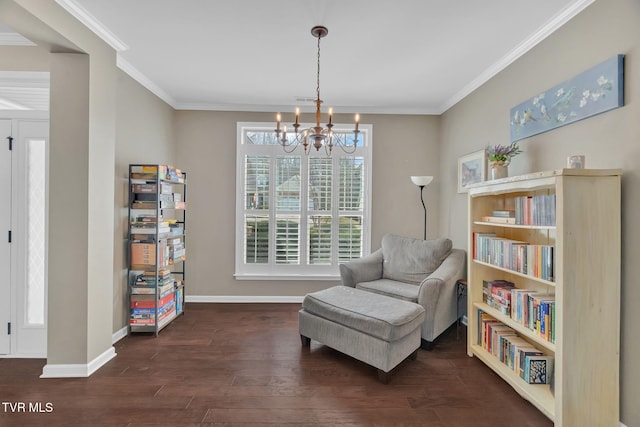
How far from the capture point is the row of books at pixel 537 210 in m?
1.78

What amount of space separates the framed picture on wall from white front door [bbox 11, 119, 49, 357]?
389 centimetres

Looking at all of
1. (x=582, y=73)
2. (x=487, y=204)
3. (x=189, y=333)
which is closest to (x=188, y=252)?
(x=189, y=333)

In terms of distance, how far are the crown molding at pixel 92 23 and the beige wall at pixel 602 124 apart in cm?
349

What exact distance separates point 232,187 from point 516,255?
336 centimetres

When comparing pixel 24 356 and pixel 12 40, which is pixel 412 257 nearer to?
pixel 24 356

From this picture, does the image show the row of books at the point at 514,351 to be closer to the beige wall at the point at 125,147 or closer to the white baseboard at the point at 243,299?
the white baseboard at the point at 243,299

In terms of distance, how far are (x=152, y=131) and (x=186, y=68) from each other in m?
0.92

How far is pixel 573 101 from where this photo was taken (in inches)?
77.5

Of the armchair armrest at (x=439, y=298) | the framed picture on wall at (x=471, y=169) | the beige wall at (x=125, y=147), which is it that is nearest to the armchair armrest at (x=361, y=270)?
the armchair armrest at (x=439, y=298)

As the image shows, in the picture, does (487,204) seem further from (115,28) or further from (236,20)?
(115,28)

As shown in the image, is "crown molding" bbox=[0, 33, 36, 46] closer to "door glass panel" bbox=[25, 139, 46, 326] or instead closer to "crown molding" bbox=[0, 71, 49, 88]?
"crown molding" bbox=[0, 71, 49, 88]

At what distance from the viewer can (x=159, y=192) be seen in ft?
9.65

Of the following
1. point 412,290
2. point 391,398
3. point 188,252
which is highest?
point 188,252

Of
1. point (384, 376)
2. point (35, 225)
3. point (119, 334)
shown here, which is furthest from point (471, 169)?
point (35, 225)
